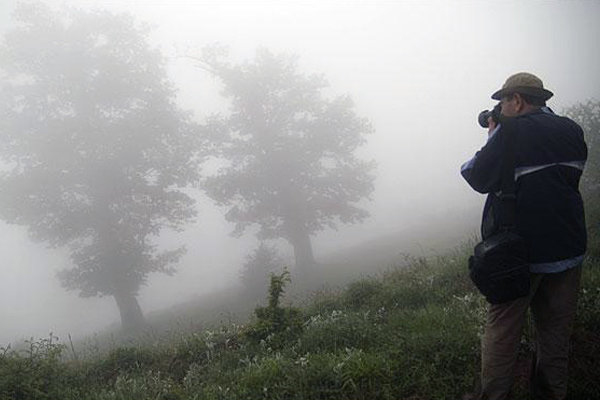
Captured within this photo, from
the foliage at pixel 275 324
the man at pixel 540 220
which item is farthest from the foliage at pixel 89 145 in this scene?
the man at pixel 540 220

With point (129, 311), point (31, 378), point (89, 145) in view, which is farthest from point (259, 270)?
point (31, 378)

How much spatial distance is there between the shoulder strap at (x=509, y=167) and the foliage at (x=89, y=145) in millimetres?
16617

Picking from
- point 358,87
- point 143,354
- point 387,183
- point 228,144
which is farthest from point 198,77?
point 143,354

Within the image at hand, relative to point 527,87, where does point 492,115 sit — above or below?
below

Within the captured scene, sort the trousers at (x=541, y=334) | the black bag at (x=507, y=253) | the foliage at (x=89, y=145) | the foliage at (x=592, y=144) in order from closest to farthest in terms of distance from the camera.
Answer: the black bag at (x=507, y=253) → the trousers at (x=541, y=334) → the foliage at (x=592, y=144) → the foliage at (x=89, y=145)

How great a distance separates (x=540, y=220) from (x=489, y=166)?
63 centimetres

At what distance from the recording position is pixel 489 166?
10.9ft

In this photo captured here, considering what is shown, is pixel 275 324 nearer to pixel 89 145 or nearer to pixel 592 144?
pixel 89 145

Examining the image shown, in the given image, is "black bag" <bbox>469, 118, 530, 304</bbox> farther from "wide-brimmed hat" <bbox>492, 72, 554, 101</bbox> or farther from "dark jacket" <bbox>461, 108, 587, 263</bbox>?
"wide-brimmed hat" <bbox>492, 72, 554, 101</bbox>

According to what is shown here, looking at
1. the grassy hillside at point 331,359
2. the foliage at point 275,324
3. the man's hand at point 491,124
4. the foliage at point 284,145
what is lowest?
the grassy hillside at point 331,359

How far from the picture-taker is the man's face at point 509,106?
3549mm

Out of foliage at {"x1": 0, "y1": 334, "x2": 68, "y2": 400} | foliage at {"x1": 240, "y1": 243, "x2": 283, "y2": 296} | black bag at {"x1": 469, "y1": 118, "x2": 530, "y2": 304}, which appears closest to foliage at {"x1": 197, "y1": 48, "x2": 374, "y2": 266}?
foliage at {"x1": 240, "y1": 243, "x2": 283, "y2": 296}

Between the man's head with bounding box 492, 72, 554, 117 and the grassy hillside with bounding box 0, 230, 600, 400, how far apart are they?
2788 mm

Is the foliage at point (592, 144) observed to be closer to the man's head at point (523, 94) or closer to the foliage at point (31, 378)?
the man's head at point (523, 94)
